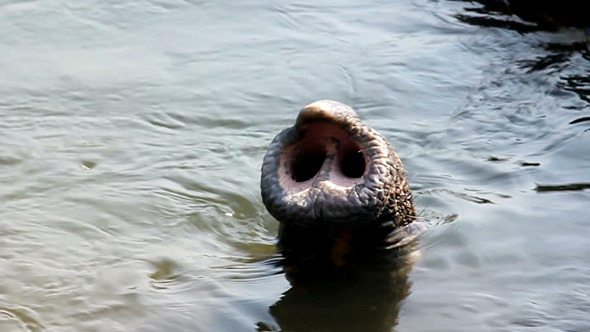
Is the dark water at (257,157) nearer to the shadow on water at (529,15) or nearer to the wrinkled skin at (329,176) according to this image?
the shadow on water at (529,15)

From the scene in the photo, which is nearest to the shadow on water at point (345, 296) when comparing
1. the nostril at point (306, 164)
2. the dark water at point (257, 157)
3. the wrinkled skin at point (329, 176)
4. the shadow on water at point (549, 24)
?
the dark water at point (257, 157)

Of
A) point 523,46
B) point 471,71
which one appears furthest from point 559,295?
point 523,46

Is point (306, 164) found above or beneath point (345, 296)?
above

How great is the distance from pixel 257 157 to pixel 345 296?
1807mm

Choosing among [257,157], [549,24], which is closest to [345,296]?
[257,157]

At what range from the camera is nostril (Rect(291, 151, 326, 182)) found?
3818mm

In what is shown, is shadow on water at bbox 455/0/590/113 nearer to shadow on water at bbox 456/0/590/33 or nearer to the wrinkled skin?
shadow on water at bbox 456/0/590/33

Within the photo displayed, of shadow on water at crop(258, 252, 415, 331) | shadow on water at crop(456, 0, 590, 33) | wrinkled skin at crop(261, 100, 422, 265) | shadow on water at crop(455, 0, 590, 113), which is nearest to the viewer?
wrinkled skin at crop(261, 100, 422, 265)

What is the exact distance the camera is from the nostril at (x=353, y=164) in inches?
151

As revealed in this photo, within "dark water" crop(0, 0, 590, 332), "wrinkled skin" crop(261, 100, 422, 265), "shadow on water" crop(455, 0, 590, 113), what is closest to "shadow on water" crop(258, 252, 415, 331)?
"dark water" crop(0, 0, 590, 332)

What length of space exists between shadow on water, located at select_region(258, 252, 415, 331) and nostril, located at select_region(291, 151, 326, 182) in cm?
39

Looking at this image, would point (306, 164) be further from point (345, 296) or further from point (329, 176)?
point (345, 296)

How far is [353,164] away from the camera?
3.89 m

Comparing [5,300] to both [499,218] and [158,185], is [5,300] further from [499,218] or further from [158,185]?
[499,218]
